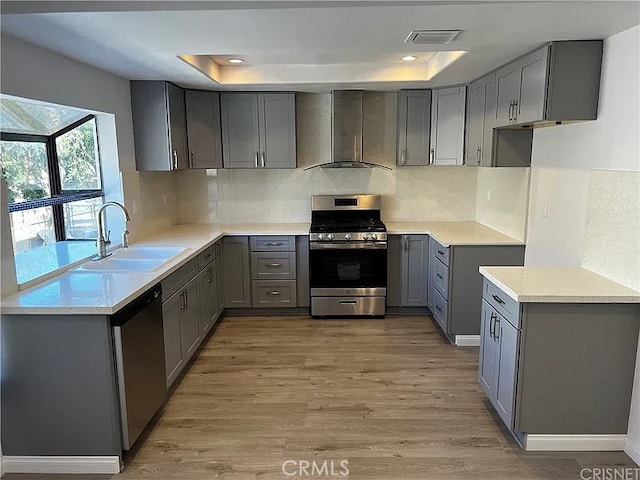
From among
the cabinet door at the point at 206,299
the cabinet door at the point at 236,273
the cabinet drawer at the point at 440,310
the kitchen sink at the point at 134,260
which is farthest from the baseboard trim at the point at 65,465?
the cabinet drawer at the point at 440,310

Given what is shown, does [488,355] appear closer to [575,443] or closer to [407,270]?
[575,443]

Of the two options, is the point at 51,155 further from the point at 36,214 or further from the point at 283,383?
the point at 283,383

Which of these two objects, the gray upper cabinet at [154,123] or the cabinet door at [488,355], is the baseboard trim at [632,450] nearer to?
the cabinet door at [488,355]

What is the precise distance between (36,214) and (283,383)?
1990 mm

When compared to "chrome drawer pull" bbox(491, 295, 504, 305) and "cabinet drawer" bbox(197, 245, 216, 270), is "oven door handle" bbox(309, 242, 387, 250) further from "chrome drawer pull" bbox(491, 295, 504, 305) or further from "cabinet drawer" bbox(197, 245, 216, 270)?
"chrome drawer pull" bbox(491, 295, 504, 305)

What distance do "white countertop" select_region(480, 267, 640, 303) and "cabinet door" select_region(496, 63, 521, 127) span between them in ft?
3.69

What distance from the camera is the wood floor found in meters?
2.42

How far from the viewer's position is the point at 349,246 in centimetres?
444

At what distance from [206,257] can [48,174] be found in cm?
135

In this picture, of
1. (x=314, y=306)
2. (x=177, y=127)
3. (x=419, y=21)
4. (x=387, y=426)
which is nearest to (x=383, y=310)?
(x=314, y=306)

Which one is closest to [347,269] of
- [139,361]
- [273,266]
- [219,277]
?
[273,266]

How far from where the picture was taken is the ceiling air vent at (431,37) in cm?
237

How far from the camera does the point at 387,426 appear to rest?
2783 millimetres

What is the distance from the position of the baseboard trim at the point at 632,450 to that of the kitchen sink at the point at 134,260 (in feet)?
9.35
